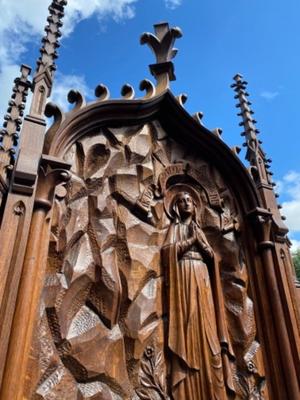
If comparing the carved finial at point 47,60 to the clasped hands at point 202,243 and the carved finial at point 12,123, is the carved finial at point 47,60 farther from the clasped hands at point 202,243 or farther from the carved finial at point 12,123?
the clasped hands at point 202,243

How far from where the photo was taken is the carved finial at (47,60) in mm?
3234

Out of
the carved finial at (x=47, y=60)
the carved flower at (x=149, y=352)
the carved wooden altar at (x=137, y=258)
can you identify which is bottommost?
the carved flower at (x=149, y=352)

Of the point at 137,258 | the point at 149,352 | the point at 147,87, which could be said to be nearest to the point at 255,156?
the point at 147,87

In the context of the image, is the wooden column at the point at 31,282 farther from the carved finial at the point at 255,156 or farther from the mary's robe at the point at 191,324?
the carved finial at the point at 255,156

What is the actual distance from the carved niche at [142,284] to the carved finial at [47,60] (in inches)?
18.4

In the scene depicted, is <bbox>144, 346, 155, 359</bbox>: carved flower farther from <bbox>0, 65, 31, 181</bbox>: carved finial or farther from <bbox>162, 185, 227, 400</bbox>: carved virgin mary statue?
<bbox>0, 65, 31, 181</bbox>: carved finial

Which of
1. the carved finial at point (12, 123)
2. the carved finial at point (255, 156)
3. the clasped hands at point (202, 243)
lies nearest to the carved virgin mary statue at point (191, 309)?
the clasped hands at point (202, 243)

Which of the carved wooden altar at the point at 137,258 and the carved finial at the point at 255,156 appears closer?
the carved wooden altar at the point at 137,258

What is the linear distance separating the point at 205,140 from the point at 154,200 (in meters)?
0.93

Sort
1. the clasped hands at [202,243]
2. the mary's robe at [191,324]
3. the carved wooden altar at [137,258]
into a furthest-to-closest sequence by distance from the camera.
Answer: the clasped hands at [202,243] → the mary's robe at [191,324] → the carved wooden altar at [137,258]

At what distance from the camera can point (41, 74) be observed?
3379mm

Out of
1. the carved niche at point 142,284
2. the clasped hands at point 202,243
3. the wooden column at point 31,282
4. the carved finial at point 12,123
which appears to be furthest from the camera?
the clasped hands at point 202,243

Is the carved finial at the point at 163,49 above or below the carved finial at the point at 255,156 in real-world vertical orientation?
above

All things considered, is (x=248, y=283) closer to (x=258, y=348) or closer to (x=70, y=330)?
(x=258, y=348)
